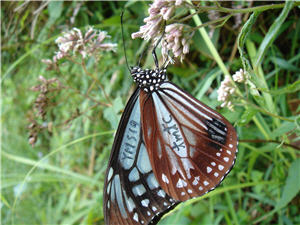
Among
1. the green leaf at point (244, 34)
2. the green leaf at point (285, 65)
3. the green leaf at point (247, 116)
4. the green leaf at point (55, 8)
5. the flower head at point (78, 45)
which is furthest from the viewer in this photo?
the green leaf at point (55, 8)

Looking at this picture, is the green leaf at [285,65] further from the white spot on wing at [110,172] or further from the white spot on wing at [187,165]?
the white spot on wing at [110,172]

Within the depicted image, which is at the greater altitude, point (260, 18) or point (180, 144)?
point (260, 18)

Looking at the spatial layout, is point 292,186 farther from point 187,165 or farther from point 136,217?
point 136,217

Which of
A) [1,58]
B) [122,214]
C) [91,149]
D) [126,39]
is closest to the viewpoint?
[122,214]

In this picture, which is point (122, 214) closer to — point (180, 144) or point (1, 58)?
point (180, 144)

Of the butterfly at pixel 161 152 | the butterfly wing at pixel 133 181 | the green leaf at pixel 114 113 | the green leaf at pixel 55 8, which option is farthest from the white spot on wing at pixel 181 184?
the green leaf at pixel 55 8

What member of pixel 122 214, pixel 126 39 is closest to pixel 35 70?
pixel 126 39

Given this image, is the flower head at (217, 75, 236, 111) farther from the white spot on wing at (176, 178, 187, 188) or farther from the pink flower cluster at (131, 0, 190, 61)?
the white spot on wing at (176, 178, 187, 188)

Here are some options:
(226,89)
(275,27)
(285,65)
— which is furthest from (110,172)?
(285,65)

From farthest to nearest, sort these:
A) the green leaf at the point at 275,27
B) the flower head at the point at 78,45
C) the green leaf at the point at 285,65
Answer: the green leaf at the point at 285,65, the flower head at the point at 78,45, the green leaf at the point at 275,27
